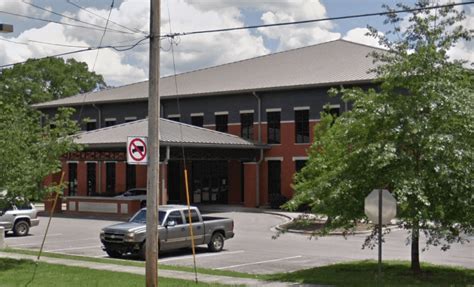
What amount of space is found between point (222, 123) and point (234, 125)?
1.15 m

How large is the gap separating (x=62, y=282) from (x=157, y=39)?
5997 mm

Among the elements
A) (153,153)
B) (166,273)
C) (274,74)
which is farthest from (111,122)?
(153,153)

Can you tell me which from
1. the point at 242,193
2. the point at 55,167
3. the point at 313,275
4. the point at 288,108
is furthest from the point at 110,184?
the point at 313,275

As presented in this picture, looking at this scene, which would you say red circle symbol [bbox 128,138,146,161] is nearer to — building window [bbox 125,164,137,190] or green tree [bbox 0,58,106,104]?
building window [bbox 125,164,137,190]

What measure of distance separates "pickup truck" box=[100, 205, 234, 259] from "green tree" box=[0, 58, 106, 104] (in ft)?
204

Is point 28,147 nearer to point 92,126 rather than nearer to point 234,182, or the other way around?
point 234,182

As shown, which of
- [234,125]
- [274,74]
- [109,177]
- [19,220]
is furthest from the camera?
[109,177]

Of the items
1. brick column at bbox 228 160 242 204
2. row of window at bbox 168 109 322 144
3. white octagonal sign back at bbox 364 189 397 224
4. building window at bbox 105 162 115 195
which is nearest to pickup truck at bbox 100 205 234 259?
white octagonal sign back at bbox 364 189 397 224

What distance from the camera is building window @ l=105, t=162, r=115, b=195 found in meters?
54.3

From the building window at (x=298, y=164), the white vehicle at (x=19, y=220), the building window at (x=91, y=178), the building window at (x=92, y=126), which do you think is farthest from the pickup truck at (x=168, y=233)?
the building window at (x=92, y=126)

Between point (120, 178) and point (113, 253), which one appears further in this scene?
point (120, 178)

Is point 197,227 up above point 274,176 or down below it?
below

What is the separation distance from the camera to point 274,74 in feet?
164

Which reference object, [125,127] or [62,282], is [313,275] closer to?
[62,282]
